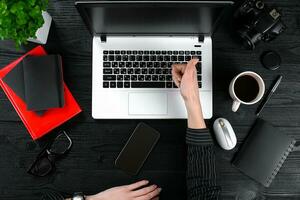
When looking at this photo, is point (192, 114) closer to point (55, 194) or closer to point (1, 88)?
point (55, 194)

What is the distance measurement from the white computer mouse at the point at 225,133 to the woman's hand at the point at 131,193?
0.87 feet

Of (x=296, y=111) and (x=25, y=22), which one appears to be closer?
(x=25, y=22)

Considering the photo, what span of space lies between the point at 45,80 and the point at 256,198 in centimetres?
80

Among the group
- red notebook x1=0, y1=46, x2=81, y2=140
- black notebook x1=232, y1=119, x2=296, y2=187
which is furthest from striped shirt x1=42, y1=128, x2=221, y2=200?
red notebook x1=0, y1=46, x2=81, y2=140

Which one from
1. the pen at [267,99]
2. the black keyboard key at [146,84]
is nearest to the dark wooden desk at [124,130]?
the pen at [267,99]

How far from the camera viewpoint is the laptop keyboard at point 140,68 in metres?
1.12

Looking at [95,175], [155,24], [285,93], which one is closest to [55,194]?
[95,175]

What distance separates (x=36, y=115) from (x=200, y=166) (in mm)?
560

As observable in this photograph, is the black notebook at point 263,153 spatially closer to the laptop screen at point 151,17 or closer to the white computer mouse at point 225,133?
the white computer mouse at point 225,133

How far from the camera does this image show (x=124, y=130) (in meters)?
1.15

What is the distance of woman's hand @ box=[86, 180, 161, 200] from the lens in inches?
44.1

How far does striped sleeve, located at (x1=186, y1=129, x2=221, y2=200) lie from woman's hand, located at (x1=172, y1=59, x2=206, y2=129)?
0.04 meters

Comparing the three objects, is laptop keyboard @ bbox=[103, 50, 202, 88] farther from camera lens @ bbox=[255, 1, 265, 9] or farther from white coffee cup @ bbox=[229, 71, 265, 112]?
camera lens @ bbox=[255, 1, 265, 9]

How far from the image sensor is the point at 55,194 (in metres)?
1.11
